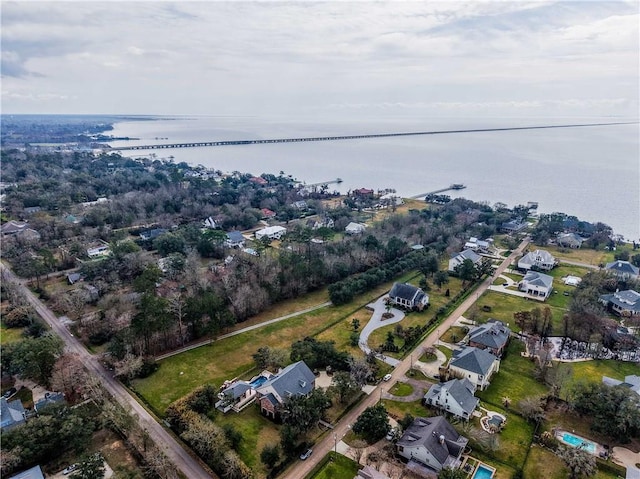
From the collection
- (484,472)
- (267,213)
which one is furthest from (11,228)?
(484,472)

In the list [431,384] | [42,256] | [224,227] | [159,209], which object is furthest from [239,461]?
[159,209]

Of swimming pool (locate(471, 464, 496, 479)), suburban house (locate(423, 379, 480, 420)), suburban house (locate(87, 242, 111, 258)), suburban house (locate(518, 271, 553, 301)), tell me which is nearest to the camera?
swimming pool (locate(471, 464, 496, 479))

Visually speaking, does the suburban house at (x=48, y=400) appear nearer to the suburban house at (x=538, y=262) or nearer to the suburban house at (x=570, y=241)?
the suburban house at (x=538, y=262)

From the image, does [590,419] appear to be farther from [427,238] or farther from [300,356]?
[427,238]

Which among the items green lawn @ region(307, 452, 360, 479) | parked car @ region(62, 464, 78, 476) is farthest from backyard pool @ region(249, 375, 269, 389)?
parked car @ region(62, 464, 78, 476)

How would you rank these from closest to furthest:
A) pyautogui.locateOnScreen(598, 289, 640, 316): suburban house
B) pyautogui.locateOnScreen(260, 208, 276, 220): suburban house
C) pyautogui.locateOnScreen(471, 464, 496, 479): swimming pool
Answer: pyautogui.locateOnScreen(471, 464, 496, 479): swimming pool < pyautogui.locateOnScreen(598, 289, 640, 316): suburban house < pyautogui.locateOnScreen(260, 208, 276, 220): suburban house

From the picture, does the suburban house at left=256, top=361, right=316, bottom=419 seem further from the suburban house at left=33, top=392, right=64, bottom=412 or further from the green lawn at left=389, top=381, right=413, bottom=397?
the suburban house at left=33, top=392, right=64, bottom=412

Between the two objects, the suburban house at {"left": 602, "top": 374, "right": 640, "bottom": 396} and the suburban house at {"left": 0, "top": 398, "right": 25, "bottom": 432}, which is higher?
the suburban house at {"left": 602, "top": 374, "right": 640, "bottom": 396}
